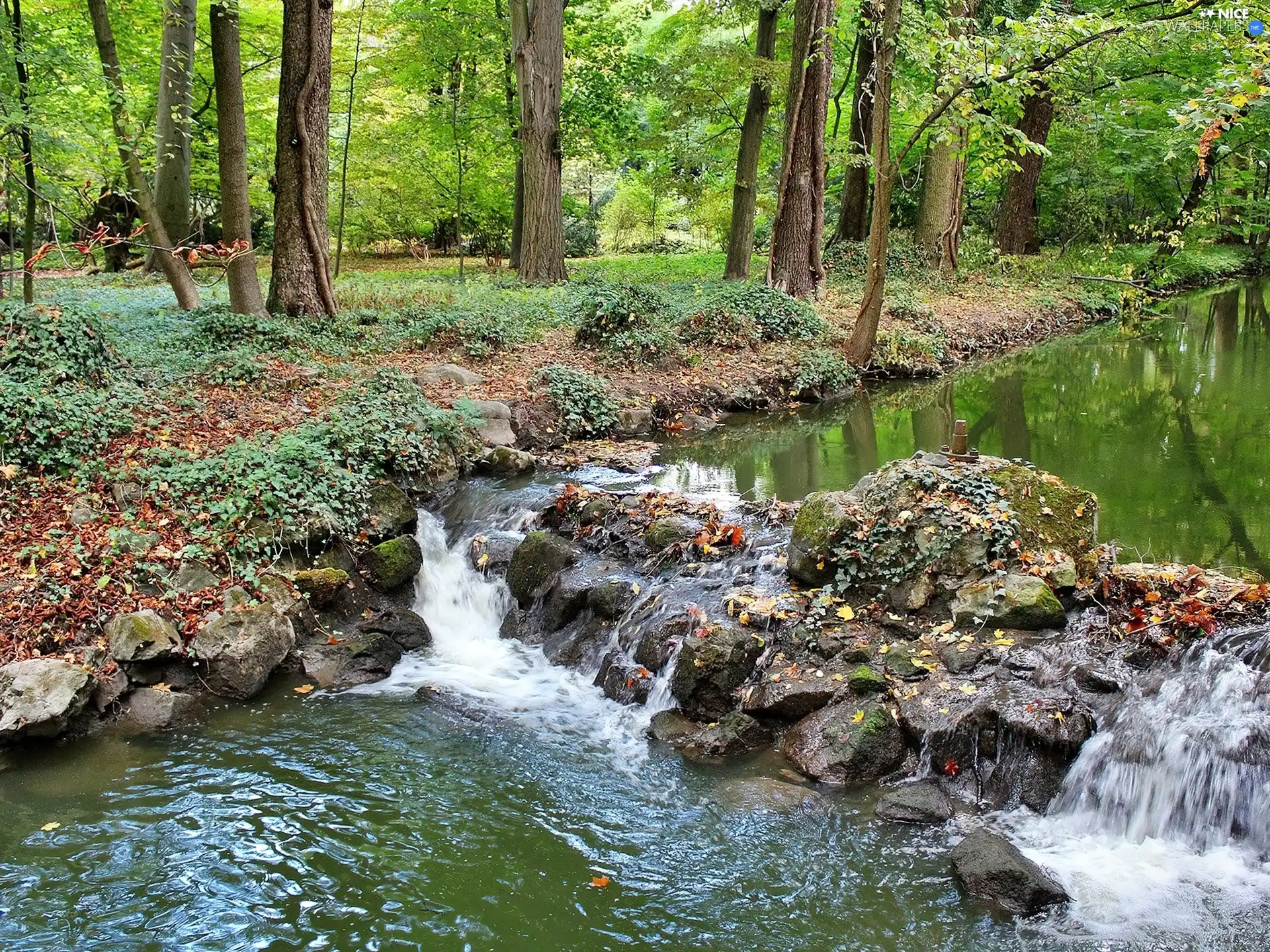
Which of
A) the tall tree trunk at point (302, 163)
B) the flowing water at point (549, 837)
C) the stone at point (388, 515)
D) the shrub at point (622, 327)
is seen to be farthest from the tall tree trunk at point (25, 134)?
the shrub at point (622, 327)

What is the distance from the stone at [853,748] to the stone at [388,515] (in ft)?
14.6

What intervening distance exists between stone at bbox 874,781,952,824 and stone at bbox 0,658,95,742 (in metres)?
5.16

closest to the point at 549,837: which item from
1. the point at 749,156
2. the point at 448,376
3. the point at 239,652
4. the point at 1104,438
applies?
the point at 239,652

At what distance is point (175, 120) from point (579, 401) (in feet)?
28.9

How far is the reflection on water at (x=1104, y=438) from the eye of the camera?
27.9 feet

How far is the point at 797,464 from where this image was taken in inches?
444

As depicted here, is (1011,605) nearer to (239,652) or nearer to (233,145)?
(239,652)

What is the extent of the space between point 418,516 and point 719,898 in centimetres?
556

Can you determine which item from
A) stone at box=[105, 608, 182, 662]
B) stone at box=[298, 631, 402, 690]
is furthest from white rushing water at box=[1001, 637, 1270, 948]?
stone at box=[105, 608, 182, 662]

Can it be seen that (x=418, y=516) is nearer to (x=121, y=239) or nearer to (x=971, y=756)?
(x=121, y=239)

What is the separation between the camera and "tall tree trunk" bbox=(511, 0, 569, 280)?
1773cm

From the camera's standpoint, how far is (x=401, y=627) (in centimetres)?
752

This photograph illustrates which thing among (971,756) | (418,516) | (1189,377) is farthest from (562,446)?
(1189,377)

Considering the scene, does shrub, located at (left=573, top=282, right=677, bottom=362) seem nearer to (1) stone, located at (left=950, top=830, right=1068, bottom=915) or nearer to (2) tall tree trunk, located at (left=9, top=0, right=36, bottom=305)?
(2) tall tree trunk, located at (left=9, top=0, right=36, bottom=305)
